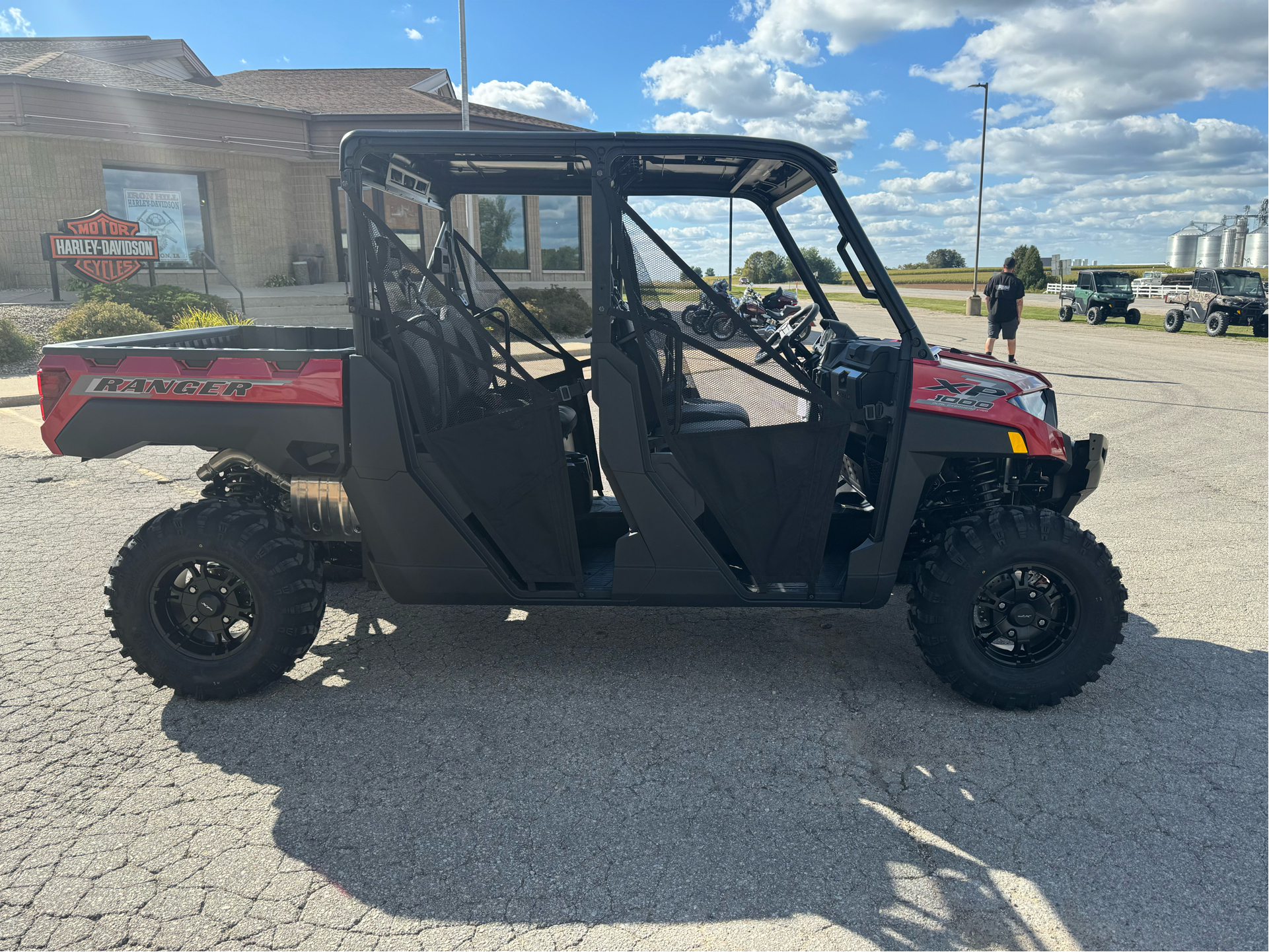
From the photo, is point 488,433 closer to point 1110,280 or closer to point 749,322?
point 749,322

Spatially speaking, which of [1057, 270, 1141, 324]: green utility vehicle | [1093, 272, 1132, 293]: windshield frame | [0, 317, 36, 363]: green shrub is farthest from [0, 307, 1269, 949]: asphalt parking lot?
[1093, 272, 1132, 293]: windshield frame

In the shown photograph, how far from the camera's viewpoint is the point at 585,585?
374cm

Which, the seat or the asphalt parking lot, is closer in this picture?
the asphalt parking lot

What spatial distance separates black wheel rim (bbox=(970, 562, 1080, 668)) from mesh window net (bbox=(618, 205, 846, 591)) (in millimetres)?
745

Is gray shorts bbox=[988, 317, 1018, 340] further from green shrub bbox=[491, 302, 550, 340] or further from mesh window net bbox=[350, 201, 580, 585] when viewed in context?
mesh window net bbox=[350, 201, 580, 585]

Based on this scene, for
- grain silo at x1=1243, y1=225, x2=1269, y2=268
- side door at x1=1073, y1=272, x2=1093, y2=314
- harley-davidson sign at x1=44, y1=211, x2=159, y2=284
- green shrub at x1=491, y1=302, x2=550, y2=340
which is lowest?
green shrub at x1=491, y1=302, x2=550, y2=340

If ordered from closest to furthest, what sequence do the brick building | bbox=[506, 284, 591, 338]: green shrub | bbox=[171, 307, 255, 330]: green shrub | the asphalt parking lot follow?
the asphalt parking lot, bbox=[171, 307, 255, 330]: green shrub, bbox=[506, 284, 591, 338]: green shrub, the brick building

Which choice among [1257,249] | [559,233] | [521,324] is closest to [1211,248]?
[1257,249]

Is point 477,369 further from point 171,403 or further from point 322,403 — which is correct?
point 171,403

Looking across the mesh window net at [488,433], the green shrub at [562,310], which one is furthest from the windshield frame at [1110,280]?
the mesh window net at [488,433]

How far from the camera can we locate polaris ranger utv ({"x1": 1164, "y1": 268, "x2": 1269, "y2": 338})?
22922mm

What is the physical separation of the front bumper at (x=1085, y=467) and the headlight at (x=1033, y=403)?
0.29m

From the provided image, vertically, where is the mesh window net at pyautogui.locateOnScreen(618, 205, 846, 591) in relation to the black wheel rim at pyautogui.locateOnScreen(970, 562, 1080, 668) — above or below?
above

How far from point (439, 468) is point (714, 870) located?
6.15ft
